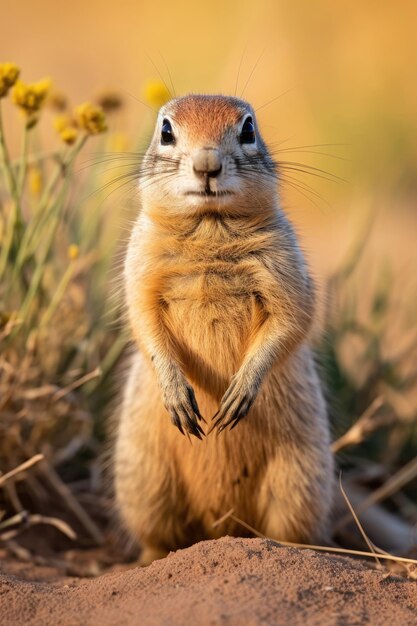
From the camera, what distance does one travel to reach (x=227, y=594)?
3062 mm

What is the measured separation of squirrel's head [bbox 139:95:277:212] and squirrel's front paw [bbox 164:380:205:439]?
750mm

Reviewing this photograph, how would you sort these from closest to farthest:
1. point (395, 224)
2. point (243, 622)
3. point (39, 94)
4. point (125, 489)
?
point (243, 622)
point (39, 94)
point (125, 489)
point (395, 224)

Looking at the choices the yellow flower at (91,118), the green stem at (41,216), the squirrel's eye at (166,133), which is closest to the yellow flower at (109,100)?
the green stem at (41,216)

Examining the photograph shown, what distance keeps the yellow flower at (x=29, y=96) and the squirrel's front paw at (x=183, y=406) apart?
1.48 metres

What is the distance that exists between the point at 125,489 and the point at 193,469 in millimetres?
438

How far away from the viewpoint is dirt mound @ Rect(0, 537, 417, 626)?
294 cm

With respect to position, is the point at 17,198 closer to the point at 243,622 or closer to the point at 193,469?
the point at 193,469

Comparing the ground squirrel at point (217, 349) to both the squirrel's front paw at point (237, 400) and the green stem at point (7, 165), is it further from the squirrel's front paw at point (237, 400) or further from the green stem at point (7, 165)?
the green stem at point (7, 165)

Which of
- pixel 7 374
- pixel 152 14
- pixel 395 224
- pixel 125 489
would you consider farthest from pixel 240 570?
pixel 152 14

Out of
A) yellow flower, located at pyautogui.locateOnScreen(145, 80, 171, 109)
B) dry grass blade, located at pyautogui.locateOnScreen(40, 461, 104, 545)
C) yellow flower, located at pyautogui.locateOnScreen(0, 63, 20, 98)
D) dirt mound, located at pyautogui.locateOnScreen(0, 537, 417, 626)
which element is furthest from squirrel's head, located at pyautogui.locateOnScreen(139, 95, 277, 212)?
dry grass blade, located at pyautogui.locateOnScreen(40, 461, 104, 545)

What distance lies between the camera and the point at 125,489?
4.74 meters

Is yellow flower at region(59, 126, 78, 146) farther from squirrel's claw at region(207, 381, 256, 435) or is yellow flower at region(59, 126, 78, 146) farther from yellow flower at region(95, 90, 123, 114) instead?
squirrel's claw at region(207, 381, 256, 435)

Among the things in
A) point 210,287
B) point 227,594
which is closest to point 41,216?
point 210,287

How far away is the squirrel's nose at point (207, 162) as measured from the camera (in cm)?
374
